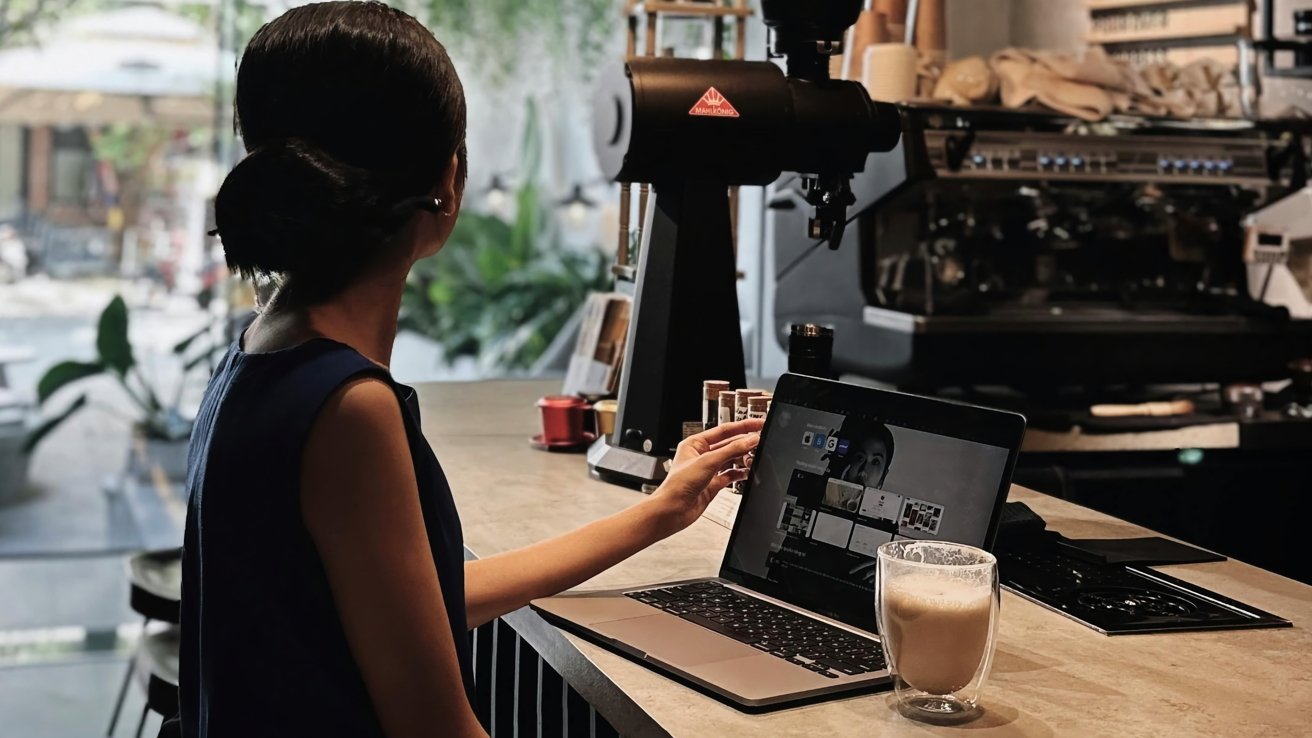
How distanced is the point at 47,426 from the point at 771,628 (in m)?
4.54

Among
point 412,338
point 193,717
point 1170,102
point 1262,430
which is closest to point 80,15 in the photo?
point 412,338

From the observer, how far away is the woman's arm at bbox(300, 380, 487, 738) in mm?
1078

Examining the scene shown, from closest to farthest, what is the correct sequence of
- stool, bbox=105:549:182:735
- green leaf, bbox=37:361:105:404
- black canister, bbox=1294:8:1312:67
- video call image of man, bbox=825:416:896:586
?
video call image of man, bbox=825:416:896:586 < stool, bbox=105:549:182:735 < black canister, bbox=1294:8:1312:67 < green leaf, bbox=37:361:105:404

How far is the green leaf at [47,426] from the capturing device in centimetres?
529

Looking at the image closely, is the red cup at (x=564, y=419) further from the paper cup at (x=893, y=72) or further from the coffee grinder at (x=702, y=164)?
the paper cup at (x=893, y=72)

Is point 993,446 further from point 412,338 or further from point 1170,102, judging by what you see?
point 412,338

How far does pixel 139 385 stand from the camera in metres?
5.46

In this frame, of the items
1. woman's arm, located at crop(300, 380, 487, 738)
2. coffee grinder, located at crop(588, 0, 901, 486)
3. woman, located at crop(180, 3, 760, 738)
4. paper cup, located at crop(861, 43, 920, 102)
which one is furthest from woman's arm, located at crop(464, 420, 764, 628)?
paper cup, located at crop(861, 43, 920, 102)

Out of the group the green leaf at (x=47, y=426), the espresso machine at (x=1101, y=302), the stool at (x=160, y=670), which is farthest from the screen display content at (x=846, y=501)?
the green leaf at (x=47, y=426)

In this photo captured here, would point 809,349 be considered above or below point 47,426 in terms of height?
above

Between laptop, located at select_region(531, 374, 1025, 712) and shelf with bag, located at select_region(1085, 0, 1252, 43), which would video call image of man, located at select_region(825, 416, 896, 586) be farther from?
shelf with bag, located at select_region(1085, 0, 1252, 43)

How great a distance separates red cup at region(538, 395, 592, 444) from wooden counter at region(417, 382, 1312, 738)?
0.51 m

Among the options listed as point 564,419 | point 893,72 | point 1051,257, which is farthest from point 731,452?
point 1051,257

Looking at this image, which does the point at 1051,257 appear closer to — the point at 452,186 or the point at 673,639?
the point at 673,639
